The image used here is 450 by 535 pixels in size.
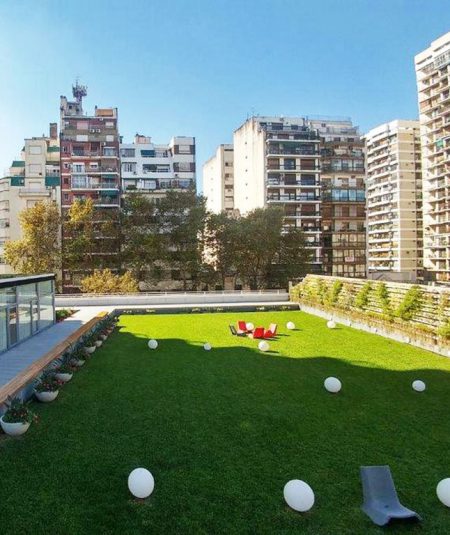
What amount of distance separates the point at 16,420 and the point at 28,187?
163 ft

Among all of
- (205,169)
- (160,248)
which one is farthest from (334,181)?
(160,248)

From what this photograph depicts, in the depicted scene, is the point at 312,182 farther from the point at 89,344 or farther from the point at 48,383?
the point at 48,383

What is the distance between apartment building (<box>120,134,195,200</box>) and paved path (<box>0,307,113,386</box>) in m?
Result: 37.2

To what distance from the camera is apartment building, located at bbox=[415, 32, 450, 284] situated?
5422 cm

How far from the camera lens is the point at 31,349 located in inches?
602

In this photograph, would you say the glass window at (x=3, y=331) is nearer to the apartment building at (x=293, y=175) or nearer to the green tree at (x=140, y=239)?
the green tree at (x=140, y=239)

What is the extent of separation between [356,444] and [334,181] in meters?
53.7

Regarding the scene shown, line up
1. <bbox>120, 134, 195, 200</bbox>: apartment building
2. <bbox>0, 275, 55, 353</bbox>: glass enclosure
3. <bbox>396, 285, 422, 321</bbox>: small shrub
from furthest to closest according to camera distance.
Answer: <bbox>120, 134, 195, 200</bbox>: apartment building, <bbox>396, 285, 422, 321</bbox>: small shrub, <bbox>0, 275, 55, 353</bbox>: glass enclosure

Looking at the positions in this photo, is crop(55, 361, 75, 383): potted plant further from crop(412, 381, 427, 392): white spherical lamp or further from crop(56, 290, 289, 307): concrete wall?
crop(56, 290, 289, 307): concrete wall

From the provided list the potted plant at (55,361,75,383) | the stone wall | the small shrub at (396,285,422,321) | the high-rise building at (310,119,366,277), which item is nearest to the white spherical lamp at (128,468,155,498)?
the potted plant at (55,361,75,383)

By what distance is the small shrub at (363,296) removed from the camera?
72.2 ft

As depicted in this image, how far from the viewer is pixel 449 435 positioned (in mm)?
8797

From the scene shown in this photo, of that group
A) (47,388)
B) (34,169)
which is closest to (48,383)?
(47,388)

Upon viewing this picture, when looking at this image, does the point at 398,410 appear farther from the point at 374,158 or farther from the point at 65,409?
the point at 374,158
